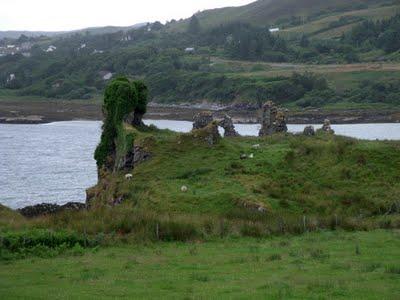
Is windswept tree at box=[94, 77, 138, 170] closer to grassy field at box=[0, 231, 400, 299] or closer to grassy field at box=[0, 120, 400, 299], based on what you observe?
grassy field at box=[0, 120, 400, 299]

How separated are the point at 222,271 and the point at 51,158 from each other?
80114mm

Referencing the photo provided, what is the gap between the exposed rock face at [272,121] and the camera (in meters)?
57.7

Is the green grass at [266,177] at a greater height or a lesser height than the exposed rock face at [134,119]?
lesser

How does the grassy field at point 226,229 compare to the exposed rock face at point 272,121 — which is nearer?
the grassy field at point 226,229

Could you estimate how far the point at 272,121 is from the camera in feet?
193

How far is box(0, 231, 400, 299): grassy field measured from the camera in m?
17.2

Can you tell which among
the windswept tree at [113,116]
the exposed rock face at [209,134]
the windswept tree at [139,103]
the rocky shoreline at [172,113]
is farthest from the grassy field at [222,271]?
the rocky shoreline at [172,113]

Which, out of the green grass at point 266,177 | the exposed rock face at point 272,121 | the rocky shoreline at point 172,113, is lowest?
the rocky shoreline at point 172,113

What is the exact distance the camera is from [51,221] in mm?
28375

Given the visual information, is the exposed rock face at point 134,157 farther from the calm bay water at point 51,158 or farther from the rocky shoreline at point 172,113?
the rocky shoreline at point 172,113

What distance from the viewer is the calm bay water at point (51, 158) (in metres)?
70.1

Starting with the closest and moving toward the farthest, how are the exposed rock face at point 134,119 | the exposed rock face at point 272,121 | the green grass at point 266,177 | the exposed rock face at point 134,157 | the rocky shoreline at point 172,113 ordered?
the green grass at point 266,177
the exposed rock face at point 134,157
the exposed rock face at point 134,119
the exposed rock face at point 272,121
the rocky shoreline at point 172,113

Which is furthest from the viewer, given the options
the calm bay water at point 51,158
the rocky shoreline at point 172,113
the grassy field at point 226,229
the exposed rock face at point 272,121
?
the rocky shoreline at point 172,113

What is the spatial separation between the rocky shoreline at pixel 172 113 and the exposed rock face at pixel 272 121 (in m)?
81.4
